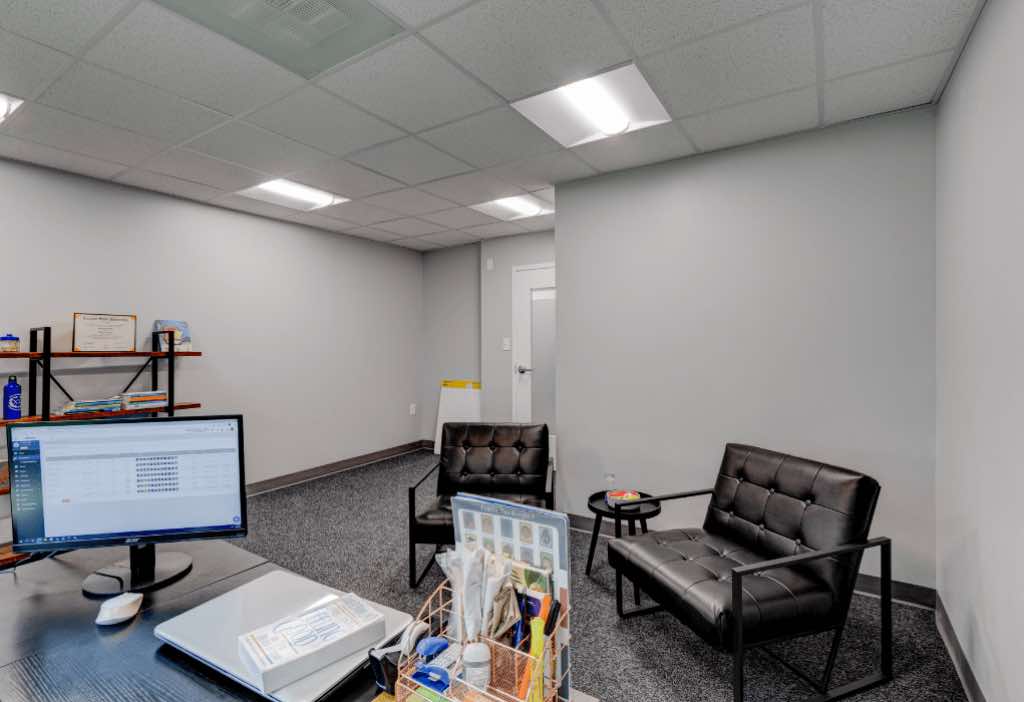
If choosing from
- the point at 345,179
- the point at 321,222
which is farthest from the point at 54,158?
the point at 321,222

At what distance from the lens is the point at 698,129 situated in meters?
2.98

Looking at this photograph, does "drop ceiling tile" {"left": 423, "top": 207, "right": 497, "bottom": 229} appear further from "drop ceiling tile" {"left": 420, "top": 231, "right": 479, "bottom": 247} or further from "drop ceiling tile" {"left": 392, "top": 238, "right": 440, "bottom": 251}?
"drop ceiling tile" {"left": 392, "top": 238, "right": 440, "bottom": 251}

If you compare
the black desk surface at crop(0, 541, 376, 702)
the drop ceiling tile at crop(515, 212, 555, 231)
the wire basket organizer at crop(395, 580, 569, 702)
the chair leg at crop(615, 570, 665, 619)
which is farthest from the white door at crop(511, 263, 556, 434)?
the wire basket organizer at crop(395, 580, 569, 702)

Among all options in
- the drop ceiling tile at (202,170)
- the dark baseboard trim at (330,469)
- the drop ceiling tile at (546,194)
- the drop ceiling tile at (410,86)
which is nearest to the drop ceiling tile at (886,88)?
the drop ceiling tile at (410,86)

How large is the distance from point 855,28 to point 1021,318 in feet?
4.28

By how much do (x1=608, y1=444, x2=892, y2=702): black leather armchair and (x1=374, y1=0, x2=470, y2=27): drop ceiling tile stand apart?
2321 mm

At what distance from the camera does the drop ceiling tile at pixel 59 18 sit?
1895 mm

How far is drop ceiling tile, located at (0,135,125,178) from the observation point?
3160mm

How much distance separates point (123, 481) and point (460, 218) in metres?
4.04

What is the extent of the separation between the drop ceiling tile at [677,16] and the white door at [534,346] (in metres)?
3.49

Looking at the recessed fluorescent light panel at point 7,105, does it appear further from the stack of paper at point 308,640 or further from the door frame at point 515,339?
the door frame at point 515,339

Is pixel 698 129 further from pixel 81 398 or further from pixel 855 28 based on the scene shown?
pixel 81 398

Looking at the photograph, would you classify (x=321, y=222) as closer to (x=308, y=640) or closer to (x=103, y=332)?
(x=103, y=332)

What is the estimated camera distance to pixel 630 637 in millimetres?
2410
